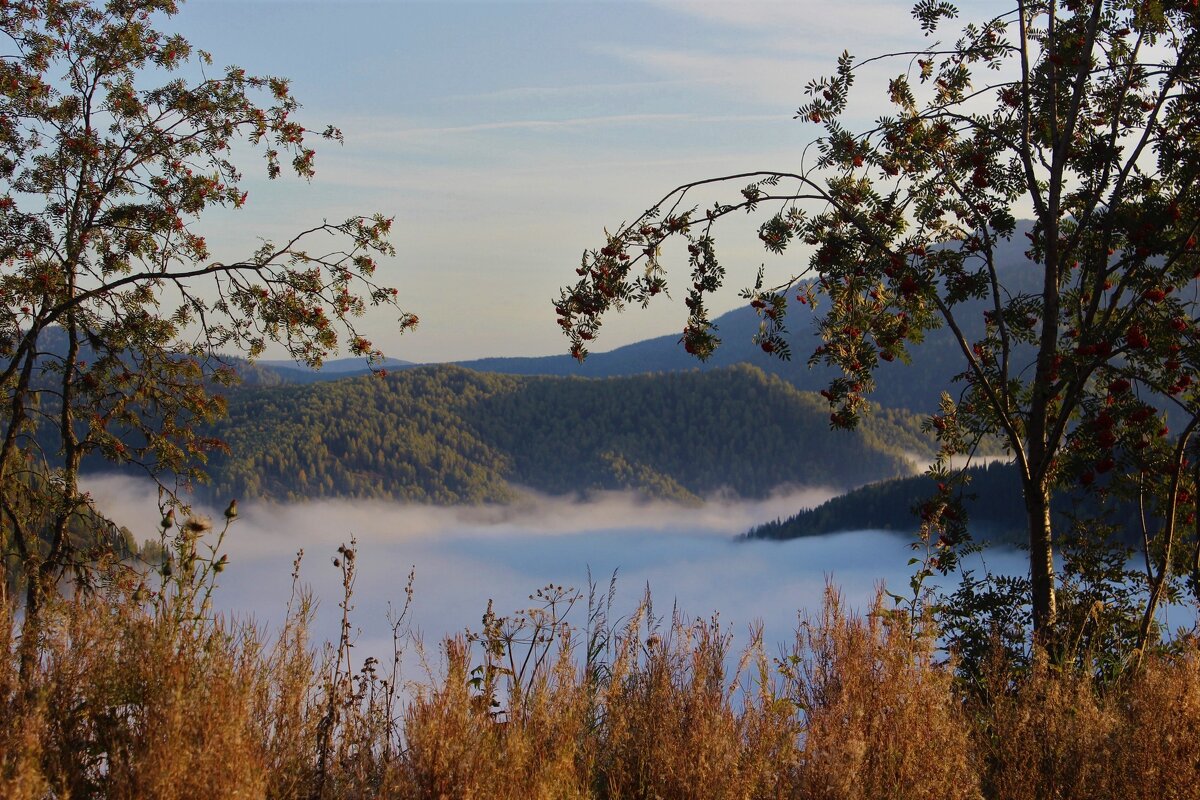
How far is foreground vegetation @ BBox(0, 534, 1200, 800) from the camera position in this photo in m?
3.16

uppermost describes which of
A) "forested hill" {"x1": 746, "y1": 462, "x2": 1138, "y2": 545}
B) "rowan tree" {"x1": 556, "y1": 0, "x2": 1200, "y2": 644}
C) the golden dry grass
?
"rowan tree" {"x1": 556, "y1": 0, "x2": 1200, "y2": 644}

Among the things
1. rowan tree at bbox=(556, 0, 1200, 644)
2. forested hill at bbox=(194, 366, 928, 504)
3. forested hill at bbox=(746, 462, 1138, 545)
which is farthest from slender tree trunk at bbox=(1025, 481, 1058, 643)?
forested hill at bbox=(194, 366, 928, 504)

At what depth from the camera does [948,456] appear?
6.96 m

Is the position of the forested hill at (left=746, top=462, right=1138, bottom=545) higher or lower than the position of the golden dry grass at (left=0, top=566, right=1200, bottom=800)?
lower

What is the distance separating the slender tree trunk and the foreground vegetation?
1.47 meters

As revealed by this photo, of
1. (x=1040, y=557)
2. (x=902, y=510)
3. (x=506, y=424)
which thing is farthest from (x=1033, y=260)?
(x=506, y=424)

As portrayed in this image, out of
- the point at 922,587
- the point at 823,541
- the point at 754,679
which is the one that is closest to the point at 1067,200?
the point at 922,587

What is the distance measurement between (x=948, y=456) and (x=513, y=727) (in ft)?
15.3

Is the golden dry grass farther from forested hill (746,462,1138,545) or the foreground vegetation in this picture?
forested hill (746,462,1138,545)

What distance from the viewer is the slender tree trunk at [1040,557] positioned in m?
6.04

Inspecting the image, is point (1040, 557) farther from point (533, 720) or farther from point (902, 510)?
point (902, 510)

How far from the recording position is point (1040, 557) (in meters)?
6.12

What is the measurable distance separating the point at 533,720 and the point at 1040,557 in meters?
3.98

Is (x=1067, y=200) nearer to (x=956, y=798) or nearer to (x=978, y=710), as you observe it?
(x=978, y=710)
